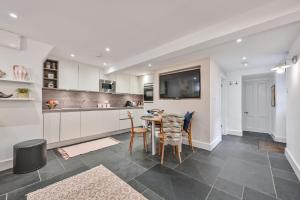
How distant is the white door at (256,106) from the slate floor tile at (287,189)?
3.92 meters

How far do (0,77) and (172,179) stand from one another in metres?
3.62

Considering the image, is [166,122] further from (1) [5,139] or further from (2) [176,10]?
(1) [5,139]

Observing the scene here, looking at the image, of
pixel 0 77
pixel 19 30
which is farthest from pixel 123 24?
pixel 0 77

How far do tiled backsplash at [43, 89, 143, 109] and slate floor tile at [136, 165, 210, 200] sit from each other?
348 cm

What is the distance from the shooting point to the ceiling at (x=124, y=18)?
64.8 inches

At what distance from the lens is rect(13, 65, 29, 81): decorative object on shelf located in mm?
2455

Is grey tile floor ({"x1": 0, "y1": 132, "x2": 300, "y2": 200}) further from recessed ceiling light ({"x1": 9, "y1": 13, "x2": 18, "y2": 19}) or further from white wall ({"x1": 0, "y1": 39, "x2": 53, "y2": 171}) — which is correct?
recessed ceiling light ({"x1": 9, "y1": 13, "x2": 18, "y2": 19})

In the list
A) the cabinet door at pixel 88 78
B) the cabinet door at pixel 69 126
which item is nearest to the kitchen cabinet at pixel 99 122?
the cabinet door at pixel 69 126

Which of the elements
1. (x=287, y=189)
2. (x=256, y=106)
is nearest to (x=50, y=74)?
(x=287, y=189)

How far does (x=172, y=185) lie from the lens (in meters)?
1.87

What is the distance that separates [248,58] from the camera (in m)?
3.37

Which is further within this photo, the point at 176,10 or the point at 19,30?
the point at 19,30

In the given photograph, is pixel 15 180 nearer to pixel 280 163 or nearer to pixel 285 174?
pixel 285 174

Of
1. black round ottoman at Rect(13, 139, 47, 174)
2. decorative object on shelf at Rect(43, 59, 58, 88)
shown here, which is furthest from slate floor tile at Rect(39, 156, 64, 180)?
decorative object on shelf at Rect(43, 59, 58, 88)
